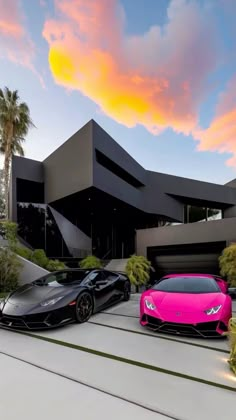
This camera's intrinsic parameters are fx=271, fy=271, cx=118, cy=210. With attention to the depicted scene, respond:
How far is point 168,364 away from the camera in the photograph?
10.8ft

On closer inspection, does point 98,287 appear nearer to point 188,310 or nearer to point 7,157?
point 188,310

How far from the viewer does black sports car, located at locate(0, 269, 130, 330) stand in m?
4.55

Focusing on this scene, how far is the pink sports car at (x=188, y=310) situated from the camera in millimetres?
4066

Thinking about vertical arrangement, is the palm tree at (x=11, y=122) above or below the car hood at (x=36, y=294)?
above

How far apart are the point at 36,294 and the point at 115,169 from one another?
1216 centimetres

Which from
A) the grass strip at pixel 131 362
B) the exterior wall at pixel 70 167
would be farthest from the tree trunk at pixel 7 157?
the grass strip at pixel 131 362

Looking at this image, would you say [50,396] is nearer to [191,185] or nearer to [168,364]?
[168,364]

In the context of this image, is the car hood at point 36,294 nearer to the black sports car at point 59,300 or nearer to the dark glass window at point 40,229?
the black sports car at point 59,300

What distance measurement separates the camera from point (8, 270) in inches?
359

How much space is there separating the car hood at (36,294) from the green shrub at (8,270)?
395cm

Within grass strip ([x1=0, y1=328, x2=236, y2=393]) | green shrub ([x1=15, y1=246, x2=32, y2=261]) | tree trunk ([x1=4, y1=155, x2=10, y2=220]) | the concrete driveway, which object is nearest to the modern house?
tree trunk ([x1=4, y1=155, x2=10, y2=220])

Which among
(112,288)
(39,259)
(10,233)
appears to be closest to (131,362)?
(112,288)

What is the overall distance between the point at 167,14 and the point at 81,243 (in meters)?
12.3

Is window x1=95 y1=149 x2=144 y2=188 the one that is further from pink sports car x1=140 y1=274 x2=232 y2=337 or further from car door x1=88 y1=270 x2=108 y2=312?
pink sports car x1=140 y1=274 x2=232 y2=337
